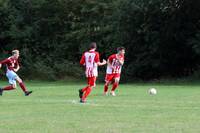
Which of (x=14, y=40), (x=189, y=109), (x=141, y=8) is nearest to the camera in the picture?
(x=189, y=109)

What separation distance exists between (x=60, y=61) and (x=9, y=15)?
20.3 ft

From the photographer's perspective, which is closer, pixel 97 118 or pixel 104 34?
pixel 97 118

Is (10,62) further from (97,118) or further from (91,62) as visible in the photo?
(97,118)

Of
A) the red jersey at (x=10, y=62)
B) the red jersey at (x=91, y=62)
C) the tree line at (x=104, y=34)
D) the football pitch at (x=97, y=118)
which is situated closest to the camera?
the football pitch at (x=97, y=118)

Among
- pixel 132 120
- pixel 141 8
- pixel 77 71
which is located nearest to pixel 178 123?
pixel 132 120

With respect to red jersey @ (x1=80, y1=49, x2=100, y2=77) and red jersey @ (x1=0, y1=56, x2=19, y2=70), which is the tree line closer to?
red jersey @ (x1=0, y1=56, x2=19, y2=70)

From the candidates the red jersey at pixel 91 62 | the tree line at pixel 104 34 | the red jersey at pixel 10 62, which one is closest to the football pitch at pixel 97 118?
the red jersey at pixel 91 62

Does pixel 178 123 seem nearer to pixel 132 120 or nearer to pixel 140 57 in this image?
pixel 132 120

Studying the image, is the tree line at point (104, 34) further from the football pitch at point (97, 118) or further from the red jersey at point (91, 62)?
the football pitch at point (97, 118)

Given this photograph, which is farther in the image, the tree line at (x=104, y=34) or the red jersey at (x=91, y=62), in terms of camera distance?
the tree line at (x=104, y=34)

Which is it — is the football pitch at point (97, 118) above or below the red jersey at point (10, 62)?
below

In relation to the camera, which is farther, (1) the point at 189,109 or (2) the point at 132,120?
(1) the point at 189,109

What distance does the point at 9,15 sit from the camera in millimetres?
52500

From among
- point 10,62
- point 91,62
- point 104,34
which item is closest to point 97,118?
point 91,62
